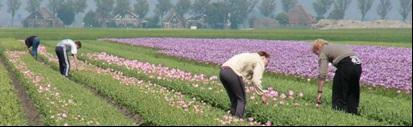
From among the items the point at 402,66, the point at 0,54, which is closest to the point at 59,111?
the point at 402,66

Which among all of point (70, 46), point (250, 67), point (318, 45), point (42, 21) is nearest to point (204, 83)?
point (70, 46)

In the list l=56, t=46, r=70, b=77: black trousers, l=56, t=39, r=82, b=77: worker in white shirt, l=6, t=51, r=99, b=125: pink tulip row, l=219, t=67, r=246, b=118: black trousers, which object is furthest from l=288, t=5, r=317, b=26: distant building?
l=219, t=67, r=246, b=118: black trousers

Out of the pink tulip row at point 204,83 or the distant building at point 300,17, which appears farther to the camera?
the distant building at point 300,17

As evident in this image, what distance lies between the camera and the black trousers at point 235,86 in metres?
13.0

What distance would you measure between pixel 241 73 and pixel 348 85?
2420 millimetres

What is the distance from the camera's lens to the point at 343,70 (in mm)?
13805

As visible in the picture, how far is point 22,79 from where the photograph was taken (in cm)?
2327

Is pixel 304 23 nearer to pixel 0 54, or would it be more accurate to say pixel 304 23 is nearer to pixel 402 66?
pixel 0 54

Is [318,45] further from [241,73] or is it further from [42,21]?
[42,21]

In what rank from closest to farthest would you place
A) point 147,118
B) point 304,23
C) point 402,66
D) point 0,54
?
1. point 147,118
2. point 402,66
3. point 0,54
4. point 304,23

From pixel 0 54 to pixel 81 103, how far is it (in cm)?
2931

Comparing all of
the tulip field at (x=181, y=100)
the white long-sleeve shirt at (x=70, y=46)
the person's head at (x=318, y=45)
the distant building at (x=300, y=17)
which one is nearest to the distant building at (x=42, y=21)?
the distant building at (x=300, y=17)

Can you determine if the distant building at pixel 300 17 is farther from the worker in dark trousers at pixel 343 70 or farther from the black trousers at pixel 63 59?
the worker in dark trousers at pixel 343 70

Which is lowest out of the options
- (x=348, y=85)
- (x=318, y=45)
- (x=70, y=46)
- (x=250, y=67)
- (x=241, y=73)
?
(x=70, y=46)
